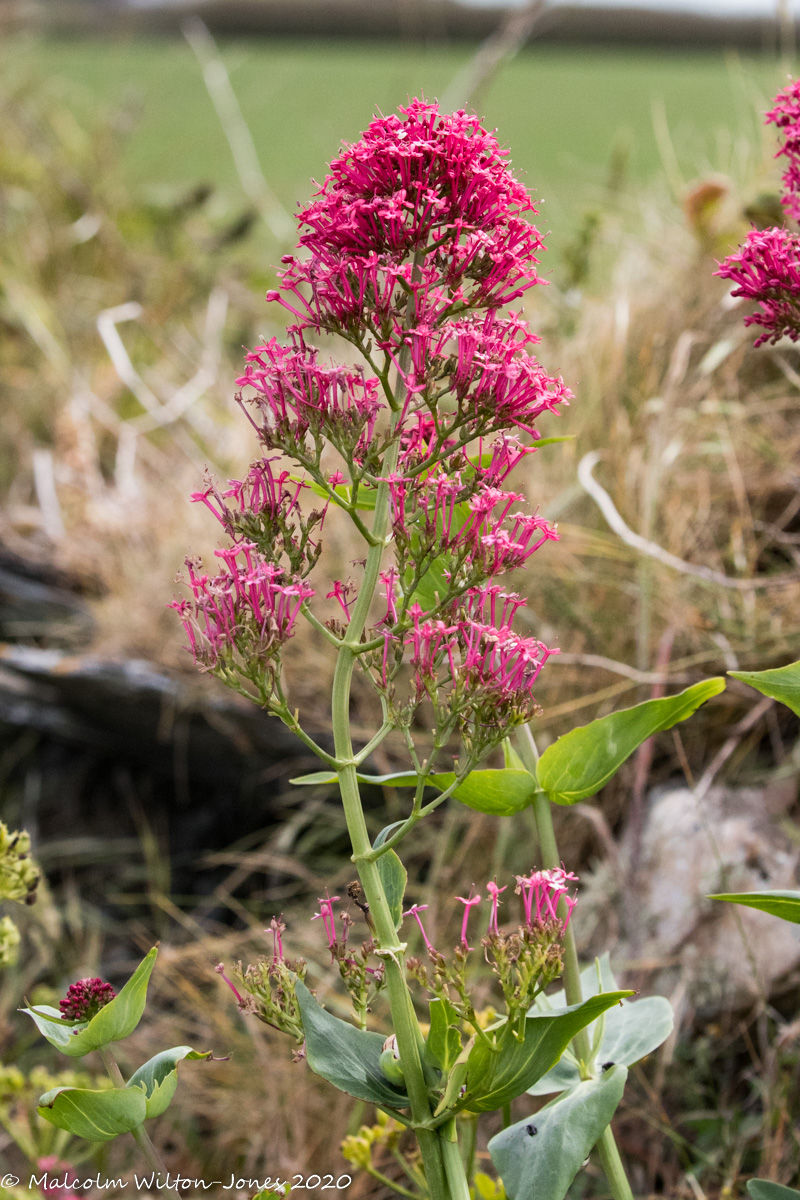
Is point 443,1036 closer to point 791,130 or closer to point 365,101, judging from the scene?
point 791,130

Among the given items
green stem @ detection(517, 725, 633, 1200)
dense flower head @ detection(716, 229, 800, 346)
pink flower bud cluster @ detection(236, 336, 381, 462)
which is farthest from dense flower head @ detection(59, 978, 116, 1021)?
dense flower head @ detection(716, 229, 800, 346)

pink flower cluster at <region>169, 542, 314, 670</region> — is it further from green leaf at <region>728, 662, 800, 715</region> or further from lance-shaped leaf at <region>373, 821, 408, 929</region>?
green leaf at <region>728, 662, 800, 715</region>

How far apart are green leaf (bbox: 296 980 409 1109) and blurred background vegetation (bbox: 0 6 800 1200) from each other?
0.62 m

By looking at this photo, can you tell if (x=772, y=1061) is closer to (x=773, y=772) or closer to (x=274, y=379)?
(x=773, y=772)

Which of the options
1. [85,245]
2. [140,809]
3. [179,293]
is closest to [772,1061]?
[140,809]

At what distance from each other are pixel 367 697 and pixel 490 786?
1362 mm

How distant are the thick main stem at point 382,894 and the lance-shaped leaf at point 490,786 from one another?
3.6 inches

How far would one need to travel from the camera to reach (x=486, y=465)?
3.47 feet

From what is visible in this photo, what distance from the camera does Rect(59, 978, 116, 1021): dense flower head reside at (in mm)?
1055

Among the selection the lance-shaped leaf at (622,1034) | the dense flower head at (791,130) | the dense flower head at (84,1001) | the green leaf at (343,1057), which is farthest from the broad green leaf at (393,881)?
the dense flower head at (791,130)

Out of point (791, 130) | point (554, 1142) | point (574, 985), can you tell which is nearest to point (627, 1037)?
point (574, 985)

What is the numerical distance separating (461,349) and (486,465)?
0.17 metres

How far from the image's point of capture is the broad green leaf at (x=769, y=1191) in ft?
3.28

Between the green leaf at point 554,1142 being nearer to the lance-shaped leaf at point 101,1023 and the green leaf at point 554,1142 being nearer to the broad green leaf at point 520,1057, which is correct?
the broad green leaf at point 520,1057
